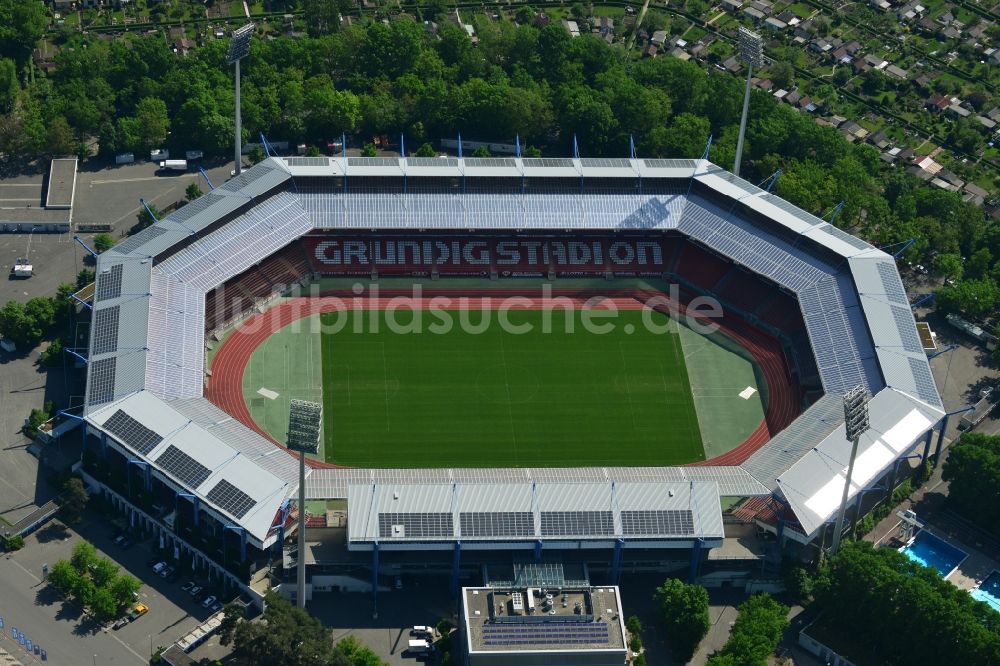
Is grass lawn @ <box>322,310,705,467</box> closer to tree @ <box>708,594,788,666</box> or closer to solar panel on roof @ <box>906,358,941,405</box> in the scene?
solar panel on roof @ <box>906,358,941,405</box>

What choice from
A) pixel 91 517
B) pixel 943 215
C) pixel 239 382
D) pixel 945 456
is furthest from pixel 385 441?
pixel 943 215

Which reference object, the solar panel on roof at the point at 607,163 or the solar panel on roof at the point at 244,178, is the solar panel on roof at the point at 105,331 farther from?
the solar panel on roof at the point at 607,163

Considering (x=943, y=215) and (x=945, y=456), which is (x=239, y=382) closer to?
(x=945, y=456)

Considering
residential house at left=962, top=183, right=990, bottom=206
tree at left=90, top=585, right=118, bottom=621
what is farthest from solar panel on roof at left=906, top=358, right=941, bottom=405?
tree at left=90, top=585, right=118, bottom=621

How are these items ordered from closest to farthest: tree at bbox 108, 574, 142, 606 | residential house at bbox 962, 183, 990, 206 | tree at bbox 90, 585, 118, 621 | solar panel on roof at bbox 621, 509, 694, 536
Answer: tree at bbox 90, 585, 118, 621
tree at bbox 108, 574, 142, 606
solar panel on roof at bbox 621, 509, 694, 536
residential house at bbox 962, 183, 990, 206

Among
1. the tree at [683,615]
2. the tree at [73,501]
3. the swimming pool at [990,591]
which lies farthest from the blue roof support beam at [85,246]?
the swimming pool at [990,591]

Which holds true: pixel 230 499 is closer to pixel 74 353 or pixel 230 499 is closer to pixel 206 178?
pixel 74 353

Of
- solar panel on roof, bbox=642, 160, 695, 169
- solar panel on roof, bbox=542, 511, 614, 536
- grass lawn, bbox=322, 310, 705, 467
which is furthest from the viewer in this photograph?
solar panel on roof, bbox=642, 160, 695, 169

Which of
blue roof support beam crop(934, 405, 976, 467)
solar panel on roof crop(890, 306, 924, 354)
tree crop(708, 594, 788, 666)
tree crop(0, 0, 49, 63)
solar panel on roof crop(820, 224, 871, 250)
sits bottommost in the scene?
tree crop(708, 594, 788, 666)

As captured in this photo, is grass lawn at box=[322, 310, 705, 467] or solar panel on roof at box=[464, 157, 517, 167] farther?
solar panel on roof at box=[464, 157, 517, 167]

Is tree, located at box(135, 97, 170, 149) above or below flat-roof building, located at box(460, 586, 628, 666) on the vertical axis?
above
